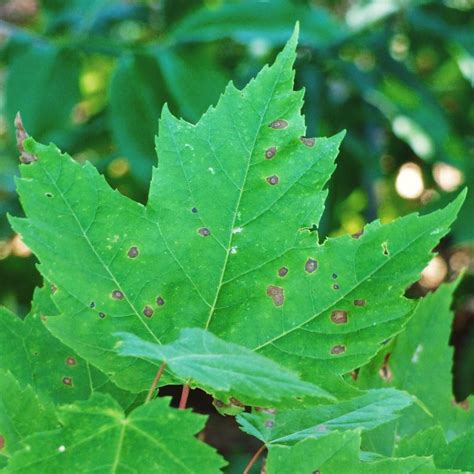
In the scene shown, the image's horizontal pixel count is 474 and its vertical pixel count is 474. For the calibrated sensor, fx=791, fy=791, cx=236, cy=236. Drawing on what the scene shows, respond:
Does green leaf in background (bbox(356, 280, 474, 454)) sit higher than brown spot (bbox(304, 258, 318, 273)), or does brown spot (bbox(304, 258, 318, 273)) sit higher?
brown spot (bbox(304, 258, 318, 273))

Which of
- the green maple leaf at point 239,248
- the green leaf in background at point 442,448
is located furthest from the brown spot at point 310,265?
the green leaf in background at point 442,448

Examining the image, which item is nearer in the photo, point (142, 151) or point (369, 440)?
point (369, 440)

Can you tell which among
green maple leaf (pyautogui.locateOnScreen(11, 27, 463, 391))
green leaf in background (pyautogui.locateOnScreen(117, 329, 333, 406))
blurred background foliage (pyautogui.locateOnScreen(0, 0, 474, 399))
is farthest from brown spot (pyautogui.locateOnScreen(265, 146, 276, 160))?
blurred background foliage (pyautogui.locateOnScreen(0, 0, 474, 399))

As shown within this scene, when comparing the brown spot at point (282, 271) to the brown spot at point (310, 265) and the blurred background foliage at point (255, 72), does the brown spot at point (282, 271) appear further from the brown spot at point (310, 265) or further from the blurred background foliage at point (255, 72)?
the blurred background foliage at point (255, 72)

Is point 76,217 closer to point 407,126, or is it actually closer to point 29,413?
point 29,413

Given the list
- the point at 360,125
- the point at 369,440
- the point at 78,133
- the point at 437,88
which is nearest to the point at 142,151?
the point at 78,133

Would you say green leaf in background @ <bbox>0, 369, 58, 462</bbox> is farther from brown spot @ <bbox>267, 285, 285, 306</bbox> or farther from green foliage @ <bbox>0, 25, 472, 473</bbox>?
brown spot @ <bbox>267, 285, 285, 306</bbox>
